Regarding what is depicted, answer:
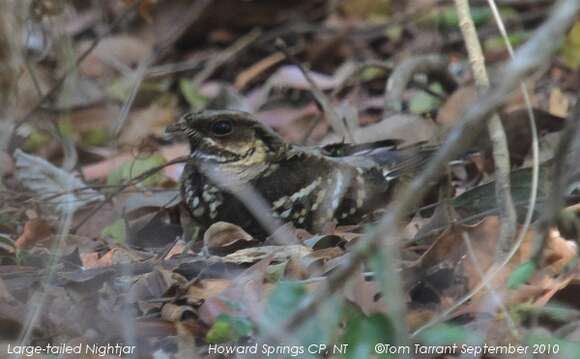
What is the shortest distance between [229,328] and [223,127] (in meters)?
1.04

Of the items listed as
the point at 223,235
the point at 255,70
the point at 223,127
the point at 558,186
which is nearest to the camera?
the point at 558,186

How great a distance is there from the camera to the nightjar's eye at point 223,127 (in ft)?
10.2

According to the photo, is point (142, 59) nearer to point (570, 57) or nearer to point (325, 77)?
point (325, 77)

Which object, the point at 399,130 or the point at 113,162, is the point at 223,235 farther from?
the point at 113,162

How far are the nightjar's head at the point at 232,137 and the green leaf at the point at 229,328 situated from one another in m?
0.97

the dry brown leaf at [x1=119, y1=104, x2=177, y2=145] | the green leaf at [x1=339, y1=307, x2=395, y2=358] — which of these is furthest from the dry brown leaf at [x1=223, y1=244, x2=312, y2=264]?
the dry brown leaf at [x1=119, y1=104, x2=177, y2=145]

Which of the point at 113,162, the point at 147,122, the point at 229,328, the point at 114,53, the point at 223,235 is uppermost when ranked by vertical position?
the point at 114,53

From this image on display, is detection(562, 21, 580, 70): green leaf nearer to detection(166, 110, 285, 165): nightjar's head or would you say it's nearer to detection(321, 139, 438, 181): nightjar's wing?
detection(321, 139, 438, 181): nightjar's wing

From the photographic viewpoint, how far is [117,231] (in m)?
3.43

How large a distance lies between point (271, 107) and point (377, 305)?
2537 mm

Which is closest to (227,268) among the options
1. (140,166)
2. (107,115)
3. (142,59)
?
(140,166)

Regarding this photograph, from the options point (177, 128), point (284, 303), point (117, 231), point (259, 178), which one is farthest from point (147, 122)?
point (284, 303)

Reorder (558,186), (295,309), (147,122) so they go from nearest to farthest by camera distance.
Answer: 1. (558,186)
2. (295,309)
3. (147,122)

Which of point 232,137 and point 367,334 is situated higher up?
point 232,137
